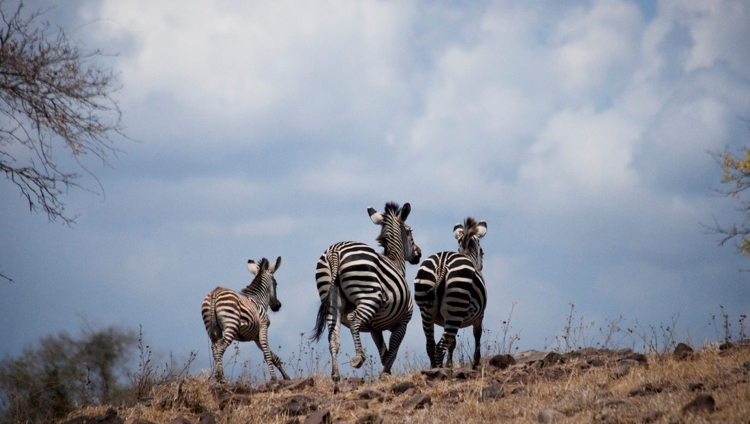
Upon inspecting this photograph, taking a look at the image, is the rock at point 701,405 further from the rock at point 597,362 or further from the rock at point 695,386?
the rock at point 597,362

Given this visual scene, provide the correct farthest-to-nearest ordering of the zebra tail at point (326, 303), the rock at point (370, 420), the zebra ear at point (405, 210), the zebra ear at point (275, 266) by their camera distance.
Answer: the zebra ear at point (275, 266)
the zebra ear at point (405, 210)
the zebra tail at point (326, 303)
the rock at point (370, 420)

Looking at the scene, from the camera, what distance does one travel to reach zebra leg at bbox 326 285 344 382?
9.62m

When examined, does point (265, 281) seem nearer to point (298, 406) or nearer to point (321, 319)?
point (321, 319)

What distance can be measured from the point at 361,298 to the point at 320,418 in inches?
137

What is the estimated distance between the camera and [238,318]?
13.1m

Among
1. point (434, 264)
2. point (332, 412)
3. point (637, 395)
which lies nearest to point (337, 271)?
point (434, 264)

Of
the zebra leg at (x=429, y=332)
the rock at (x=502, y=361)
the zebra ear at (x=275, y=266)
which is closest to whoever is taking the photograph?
the rock at (x=502, y=361)

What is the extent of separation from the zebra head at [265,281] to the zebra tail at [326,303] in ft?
18.5

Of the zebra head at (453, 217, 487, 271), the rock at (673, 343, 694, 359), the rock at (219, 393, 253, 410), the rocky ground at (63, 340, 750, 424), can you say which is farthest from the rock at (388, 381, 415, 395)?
the zebra head at (453, 217, 487, 271)

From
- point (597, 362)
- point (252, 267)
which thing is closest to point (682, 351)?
point (597, 362)

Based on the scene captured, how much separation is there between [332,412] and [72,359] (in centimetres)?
937

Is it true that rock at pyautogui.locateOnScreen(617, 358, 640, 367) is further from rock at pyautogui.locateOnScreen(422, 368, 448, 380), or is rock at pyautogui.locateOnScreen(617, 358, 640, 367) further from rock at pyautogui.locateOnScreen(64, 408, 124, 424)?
rock at pyautogui.locateOnScreen(64, 408, 124, 424)

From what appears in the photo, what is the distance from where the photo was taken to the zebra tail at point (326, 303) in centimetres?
987

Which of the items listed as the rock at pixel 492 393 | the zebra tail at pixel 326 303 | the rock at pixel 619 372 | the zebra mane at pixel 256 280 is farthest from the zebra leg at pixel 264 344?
the rock at pixel 619 372
